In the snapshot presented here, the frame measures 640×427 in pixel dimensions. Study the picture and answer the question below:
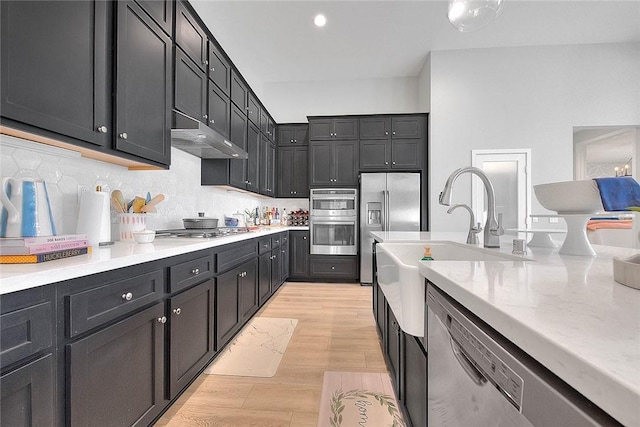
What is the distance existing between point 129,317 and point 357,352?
1.64 m

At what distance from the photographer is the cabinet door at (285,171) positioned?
493 cm

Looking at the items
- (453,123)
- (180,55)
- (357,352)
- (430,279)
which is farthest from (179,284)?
(453,123)

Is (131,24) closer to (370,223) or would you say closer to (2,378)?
(2,378)

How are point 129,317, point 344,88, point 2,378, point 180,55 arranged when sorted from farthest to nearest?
point 344,88
point 180,55
point 129,317
point 2,378

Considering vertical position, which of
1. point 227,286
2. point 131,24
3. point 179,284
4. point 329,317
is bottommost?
point 329,317

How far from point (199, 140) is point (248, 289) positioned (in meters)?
1.36

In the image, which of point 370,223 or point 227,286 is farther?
point 370,223

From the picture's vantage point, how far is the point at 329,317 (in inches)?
119

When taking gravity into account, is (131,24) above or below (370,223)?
above

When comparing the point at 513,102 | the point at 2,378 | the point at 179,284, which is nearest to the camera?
the point at 2,378

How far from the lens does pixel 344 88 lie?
5172mm

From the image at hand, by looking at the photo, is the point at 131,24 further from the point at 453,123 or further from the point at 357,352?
the point at 453,123

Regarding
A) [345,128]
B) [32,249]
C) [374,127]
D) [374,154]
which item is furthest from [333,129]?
[32,249]

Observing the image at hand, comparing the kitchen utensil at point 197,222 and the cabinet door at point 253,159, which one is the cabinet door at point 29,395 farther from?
the cabinet door at point 253,159
